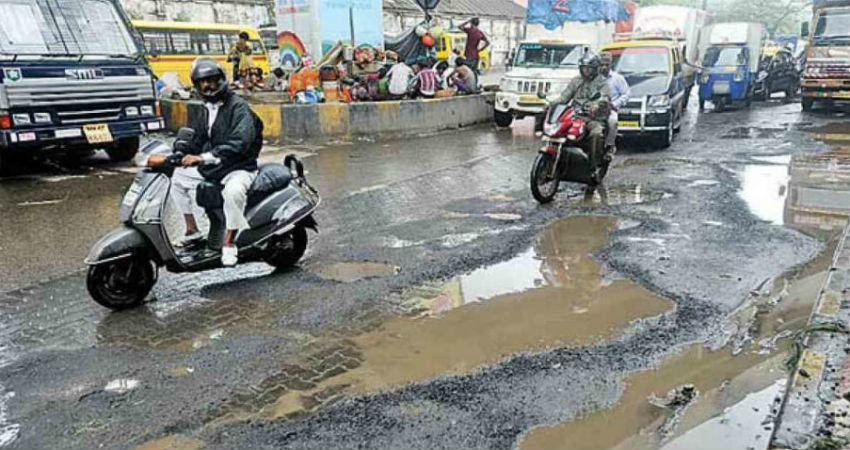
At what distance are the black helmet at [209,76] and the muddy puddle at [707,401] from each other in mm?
3409

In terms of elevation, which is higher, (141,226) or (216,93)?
(216,93)

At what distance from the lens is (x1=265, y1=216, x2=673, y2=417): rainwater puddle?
4.02 meters

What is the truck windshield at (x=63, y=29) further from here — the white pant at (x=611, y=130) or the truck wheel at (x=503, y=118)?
the truck wheel at (x=503, y=118)

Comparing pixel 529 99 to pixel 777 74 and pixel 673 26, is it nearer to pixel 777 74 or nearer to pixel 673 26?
pixel 673 26

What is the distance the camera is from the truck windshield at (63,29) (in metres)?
9.23

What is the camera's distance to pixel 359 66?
16.7 m

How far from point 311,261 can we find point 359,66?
11.4 m

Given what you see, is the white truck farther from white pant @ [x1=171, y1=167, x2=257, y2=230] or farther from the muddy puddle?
the muddy puddle

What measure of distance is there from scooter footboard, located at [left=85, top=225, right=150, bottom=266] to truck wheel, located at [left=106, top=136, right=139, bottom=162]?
700 cm

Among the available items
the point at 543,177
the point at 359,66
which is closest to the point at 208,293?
the point at 543,177

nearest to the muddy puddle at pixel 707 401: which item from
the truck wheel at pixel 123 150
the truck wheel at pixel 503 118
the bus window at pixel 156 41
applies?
the truck wheel at pixel 123 150

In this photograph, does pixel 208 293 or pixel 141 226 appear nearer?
pixel 141 226

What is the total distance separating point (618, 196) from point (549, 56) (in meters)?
→ 8.60

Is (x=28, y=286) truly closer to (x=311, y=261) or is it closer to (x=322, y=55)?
(x=311, y=261)
